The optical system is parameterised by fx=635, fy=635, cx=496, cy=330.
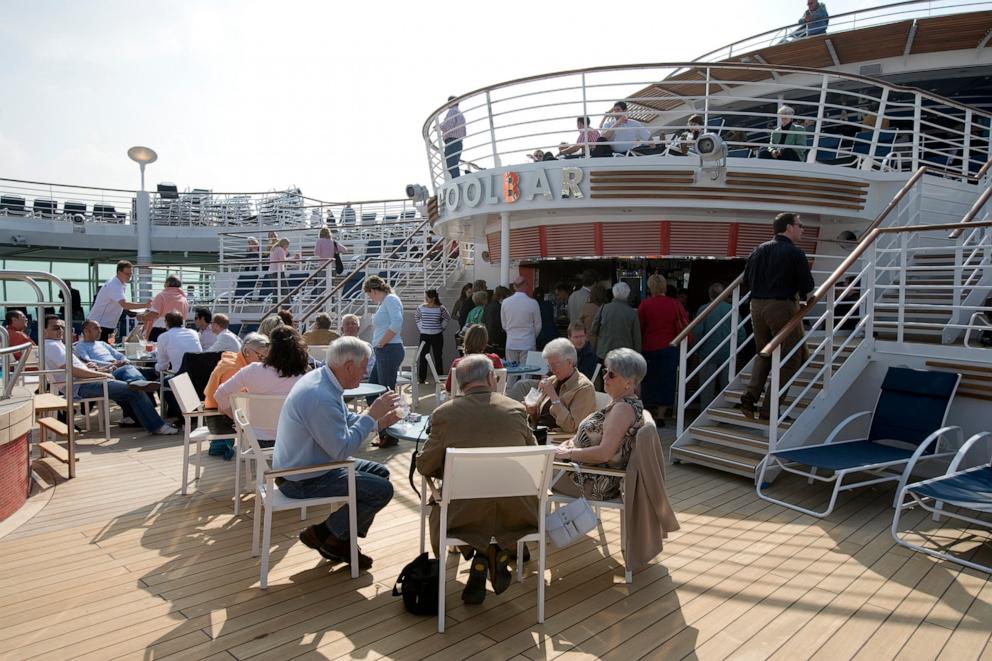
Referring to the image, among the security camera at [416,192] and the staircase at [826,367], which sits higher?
the security camera at [416,192]

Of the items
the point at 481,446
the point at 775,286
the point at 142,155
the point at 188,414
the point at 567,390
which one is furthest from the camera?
the point at 142,155

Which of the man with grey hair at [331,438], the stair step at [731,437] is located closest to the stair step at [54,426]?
the man with grey hair at [331,438]

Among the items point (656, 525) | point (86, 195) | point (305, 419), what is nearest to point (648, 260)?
point (656, 525)

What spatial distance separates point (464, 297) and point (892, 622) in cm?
767

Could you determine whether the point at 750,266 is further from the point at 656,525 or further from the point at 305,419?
the point at 305,419

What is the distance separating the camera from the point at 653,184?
7539 mm

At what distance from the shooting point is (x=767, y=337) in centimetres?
538

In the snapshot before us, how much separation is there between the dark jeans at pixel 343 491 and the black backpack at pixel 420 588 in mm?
542

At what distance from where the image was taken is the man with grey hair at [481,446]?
2.98 meters

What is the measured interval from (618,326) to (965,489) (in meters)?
3.67

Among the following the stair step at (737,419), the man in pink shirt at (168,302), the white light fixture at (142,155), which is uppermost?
the white light fixture at (142,155)

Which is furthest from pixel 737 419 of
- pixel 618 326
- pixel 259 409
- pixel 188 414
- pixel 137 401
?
pixel 137 401

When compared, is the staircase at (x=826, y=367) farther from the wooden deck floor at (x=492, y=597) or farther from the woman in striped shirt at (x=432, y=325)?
the woman in striped shirt at (x=432, y=325)

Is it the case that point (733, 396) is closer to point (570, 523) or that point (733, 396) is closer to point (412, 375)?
point (570, 523)
